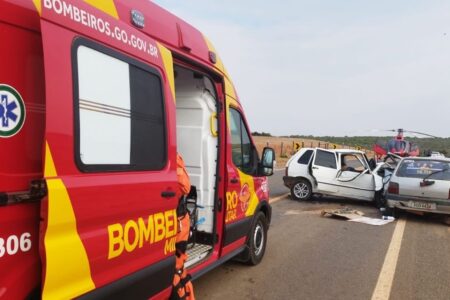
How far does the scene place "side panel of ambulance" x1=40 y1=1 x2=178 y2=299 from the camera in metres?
2.47

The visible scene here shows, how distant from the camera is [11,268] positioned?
2.29 m

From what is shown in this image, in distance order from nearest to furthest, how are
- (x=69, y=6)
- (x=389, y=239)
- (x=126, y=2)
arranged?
(x=69, y=6), (x=126, y=2), (x=389, y=239)

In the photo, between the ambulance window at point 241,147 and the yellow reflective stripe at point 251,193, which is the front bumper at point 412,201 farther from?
the ambulance window at point 241,147

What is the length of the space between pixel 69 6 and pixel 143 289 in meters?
1.94

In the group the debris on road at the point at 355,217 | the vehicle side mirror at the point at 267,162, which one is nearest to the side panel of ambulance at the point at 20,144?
the vehicle side mirror at the point at 267,162

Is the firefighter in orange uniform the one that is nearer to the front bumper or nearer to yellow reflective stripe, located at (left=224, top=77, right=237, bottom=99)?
yellow reflective stripe, located at (left=224, top=77, right=237, bottom=99)

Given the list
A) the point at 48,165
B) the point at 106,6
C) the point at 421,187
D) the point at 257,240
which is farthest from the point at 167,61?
the point at 421,187

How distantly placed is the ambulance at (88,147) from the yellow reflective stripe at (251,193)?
1.65m

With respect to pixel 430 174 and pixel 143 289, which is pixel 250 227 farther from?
pixel 430 174

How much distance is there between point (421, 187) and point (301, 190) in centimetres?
374

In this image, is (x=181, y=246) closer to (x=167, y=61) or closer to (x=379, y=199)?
(x=167, y=61)

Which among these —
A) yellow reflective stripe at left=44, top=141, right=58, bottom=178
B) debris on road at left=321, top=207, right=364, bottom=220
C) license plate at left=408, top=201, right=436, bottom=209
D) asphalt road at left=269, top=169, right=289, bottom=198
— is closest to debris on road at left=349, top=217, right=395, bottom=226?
debris on road at left=321, top=207, right=364, bottom=220

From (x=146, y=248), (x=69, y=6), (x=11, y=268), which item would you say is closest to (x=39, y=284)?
(x=11, y=268)

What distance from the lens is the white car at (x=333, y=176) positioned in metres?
12.6
